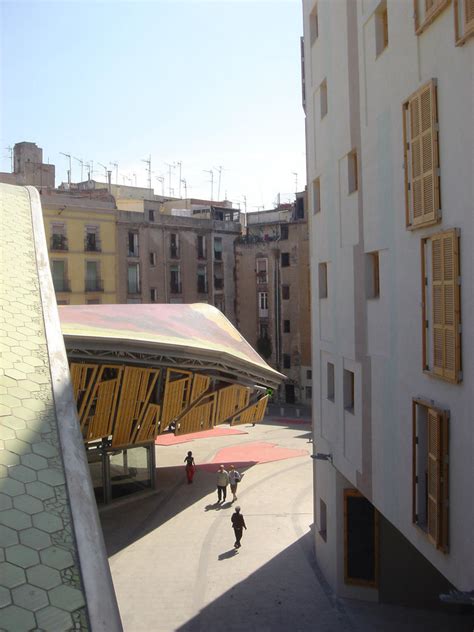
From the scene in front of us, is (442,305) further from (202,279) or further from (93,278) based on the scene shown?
(202,279)

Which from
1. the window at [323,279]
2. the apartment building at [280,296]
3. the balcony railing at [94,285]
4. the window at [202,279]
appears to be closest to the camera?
the window at [323,279]

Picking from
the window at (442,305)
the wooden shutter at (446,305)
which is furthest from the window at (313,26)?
the wooden shutter at (446,305)

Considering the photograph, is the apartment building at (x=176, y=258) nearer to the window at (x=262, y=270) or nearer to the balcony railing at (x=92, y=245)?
the balcony railing at (x=92, y=245)

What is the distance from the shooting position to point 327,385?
16.8m

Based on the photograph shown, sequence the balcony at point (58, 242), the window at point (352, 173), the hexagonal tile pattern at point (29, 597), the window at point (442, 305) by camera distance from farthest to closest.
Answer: the balcony at point (58, 242) → the window at point (352, 173) → the window at point (442, 305) → the hexagonal tile pattern at point (29, 597)

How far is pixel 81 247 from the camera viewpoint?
45.4 metres

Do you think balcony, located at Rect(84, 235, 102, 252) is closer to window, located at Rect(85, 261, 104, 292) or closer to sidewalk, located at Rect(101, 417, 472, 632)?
window, located at Rect(85, 261, 104, 292)

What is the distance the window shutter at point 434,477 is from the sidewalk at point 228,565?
5.91m

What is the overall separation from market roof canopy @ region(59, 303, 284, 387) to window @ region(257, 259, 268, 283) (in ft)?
84.5

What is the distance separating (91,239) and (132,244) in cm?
317

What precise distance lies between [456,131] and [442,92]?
2.63 feet

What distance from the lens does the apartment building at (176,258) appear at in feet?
157

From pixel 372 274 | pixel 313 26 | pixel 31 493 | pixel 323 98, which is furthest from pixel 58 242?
pixel 31 493

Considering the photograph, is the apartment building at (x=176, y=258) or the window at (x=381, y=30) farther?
the apartment building at (x=176, y=258)
